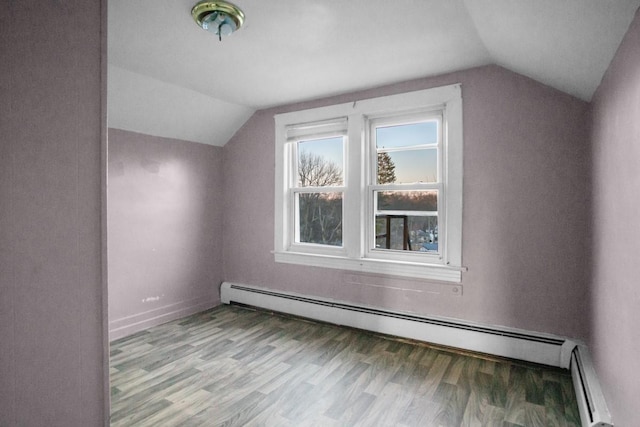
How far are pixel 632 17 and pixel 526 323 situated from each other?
7.39 ft

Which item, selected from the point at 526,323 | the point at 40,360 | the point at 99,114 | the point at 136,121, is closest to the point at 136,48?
the point at 136,121

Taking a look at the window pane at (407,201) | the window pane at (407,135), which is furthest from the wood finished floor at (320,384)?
the window pane at (407,135)

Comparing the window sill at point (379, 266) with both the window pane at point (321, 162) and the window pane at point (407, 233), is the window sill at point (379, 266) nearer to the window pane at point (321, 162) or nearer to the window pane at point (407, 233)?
the window pane at point (407, 233)

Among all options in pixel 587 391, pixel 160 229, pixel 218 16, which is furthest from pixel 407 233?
pixel 160 229

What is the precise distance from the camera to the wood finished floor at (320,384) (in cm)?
213

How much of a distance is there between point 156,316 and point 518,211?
3.81 m

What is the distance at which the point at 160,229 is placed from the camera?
389cm

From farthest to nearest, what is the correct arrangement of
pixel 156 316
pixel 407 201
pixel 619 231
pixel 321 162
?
1. pixel 321 162
2. pixel 156 316
3. pixel 407 201
4. pixel 619 231

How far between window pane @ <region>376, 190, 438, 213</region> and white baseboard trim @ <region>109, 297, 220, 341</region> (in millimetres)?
2523

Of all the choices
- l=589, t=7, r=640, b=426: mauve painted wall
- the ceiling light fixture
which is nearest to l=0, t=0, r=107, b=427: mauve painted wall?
the ceiling light fixture

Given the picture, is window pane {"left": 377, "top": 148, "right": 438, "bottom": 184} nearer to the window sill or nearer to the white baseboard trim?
the window sill

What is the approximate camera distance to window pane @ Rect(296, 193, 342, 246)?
3908mm

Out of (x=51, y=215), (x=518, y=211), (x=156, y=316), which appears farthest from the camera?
(x=156, y=316)

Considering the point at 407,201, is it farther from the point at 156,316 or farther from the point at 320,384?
the point at 156,316
